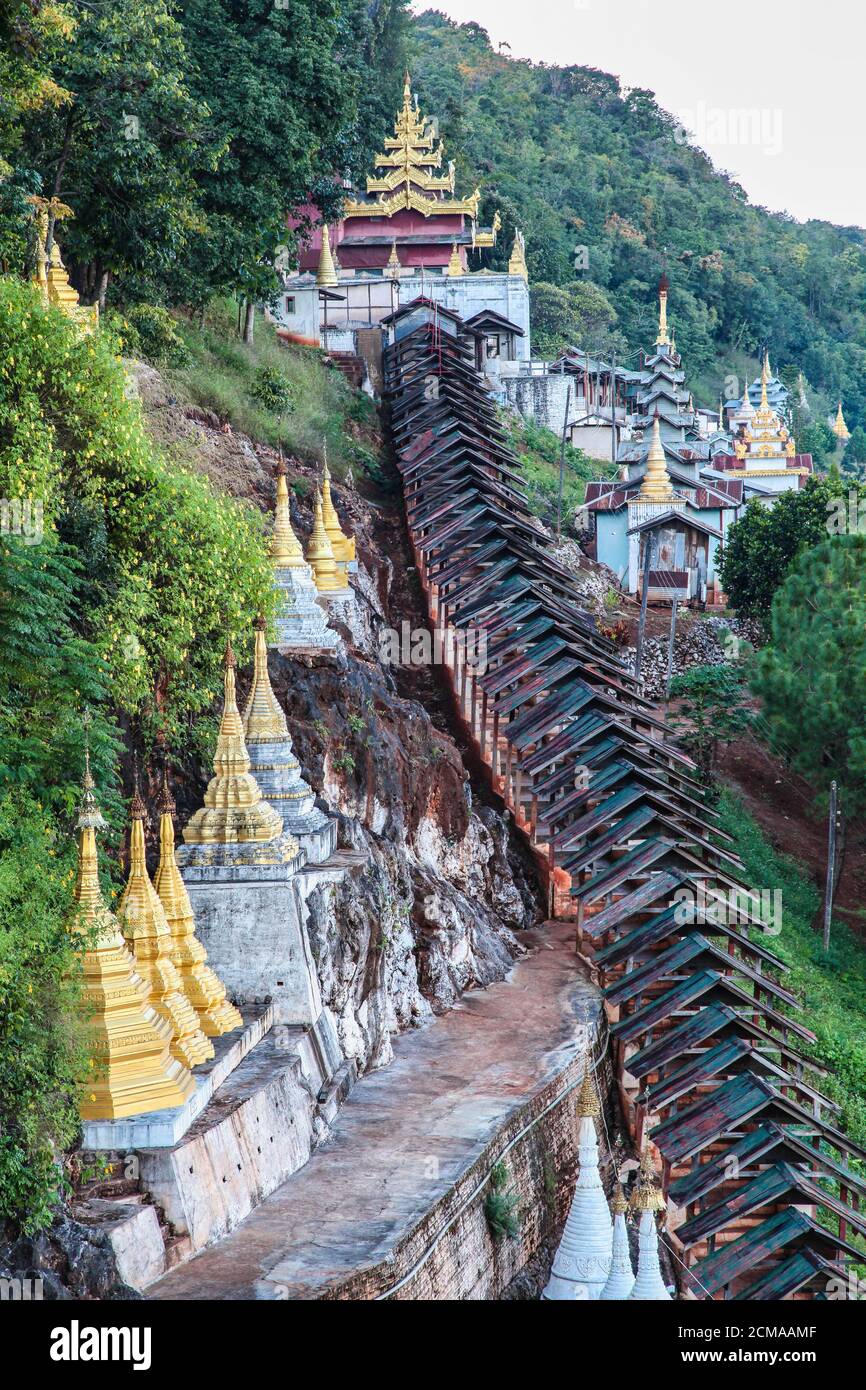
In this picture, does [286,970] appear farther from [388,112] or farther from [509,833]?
[388,112]

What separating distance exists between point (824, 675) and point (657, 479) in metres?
19.4

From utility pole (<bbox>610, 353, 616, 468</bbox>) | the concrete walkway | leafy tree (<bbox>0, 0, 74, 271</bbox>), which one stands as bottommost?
the concrete walkway

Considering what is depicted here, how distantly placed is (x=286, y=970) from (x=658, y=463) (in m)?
38.4

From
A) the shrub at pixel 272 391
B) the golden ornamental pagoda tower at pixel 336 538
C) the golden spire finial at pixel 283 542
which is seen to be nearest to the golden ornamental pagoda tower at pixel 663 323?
the shrub at pixel 272 391

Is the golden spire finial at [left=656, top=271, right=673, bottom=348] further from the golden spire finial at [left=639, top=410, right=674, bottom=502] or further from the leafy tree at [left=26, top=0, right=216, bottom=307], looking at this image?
the leafy tree at [left=26, top=0, right=216, bottom=307]

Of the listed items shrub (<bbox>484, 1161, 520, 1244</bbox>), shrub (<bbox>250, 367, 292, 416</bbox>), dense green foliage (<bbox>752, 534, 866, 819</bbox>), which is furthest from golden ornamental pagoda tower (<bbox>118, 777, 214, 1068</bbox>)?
shrub (<bbox>250, 367, 292, 416</bbox>)

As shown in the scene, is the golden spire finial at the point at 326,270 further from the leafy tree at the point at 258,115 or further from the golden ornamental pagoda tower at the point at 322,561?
the golden ornamental pagoda tower at the point at 322,561

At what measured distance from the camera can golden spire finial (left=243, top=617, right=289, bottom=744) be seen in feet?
90.8

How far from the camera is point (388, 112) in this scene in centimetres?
7656

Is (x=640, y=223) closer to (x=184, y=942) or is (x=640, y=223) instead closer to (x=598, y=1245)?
(x=184, y=942)

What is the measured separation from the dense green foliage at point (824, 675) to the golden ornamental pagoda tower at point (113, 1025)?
24.2 m

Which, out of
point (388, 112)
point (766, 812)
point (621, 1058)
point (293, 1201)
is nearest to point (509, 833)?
point (621, 1058)

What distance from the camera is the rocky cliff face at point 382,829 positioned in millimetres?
28312

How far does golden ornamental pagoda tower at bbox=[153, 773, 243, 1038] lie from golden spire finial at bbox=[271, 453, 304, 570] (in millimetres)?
10626
